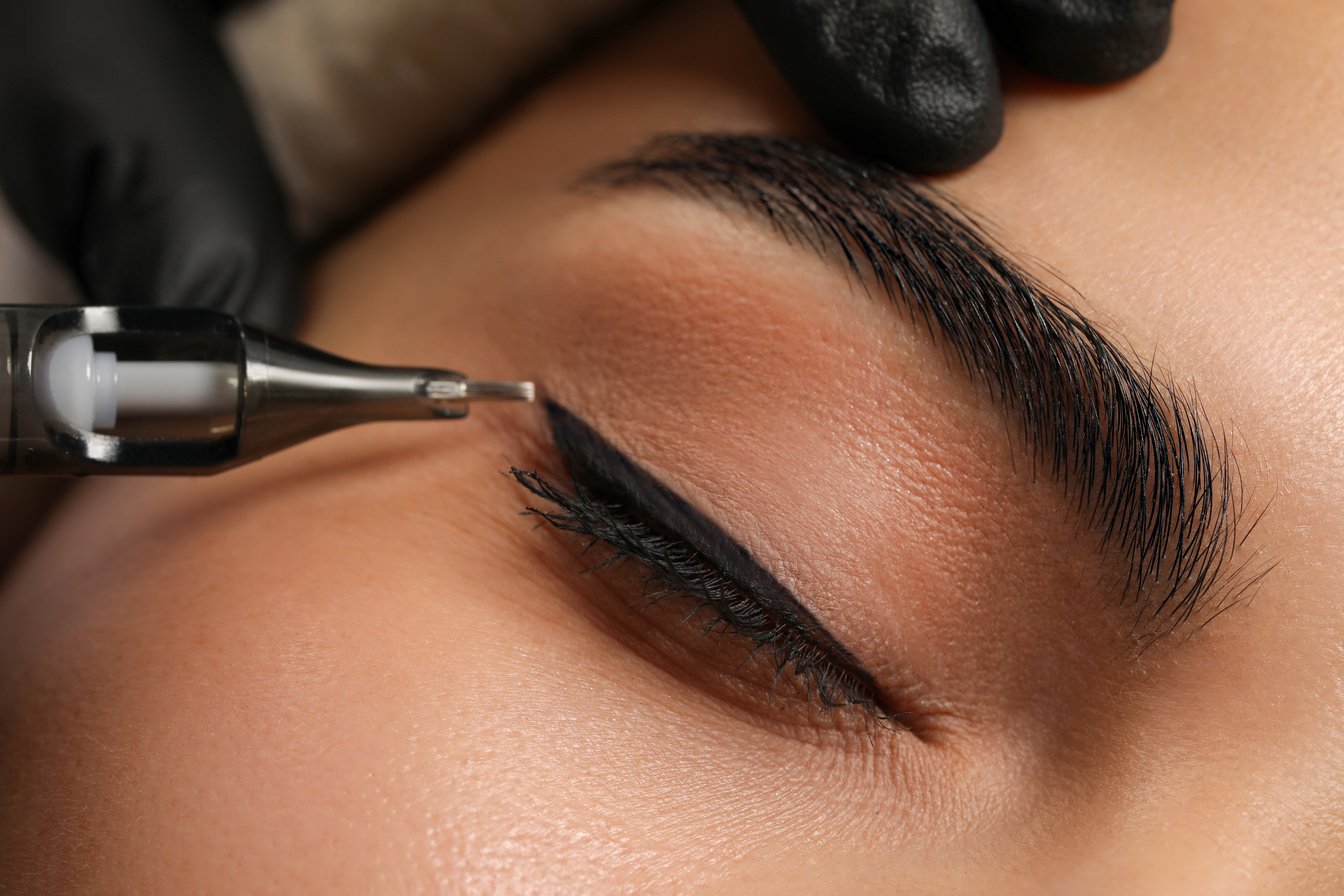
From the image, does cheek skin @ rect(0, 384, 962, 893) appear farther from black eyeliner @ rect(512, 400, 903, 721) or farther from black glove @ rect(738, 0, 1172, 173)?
black glove @ rect(738, 0, 1172, 173)

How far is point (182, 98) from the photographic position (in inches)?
38.1

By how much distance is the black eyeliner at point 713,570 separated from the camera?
0.66 metres

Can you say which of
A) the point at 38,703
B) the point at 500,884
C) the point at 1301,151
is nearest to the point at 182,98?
the point at 38,703

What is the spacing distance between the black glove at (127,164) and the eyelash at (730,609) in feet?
1.39

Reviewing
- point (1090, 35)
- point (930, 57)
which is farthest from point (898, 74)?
point (1090, 35)

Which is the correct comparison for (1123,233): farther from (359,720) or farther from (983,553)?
(359,720)

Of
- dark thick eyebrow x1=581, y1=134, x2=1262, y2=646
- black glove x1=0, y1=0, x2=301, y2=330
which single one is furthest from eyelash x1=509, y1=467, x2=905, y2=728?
black glove x1=0, y1=0, x2=301, y2=330

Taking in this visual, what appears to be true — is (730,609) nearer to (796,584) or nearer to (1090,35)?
(796,584)

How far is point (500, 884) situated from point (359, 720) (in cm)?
13

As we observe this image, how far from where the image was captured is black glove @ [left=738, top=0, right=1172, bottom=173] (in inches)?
27.4

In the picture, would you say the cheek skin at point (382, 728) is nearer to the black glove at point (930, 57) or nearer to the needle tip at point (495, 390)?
the needle tip at point (495, 390)

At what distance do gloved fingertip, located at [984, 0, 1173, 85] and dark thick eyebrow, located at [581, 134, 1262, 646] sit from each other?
0.15m

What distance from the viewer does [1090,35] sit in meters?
0.71

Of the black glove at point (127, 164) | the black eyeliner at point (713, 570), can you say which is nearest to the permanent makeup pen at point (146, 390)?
the black eyeliner at point (713, 570)
